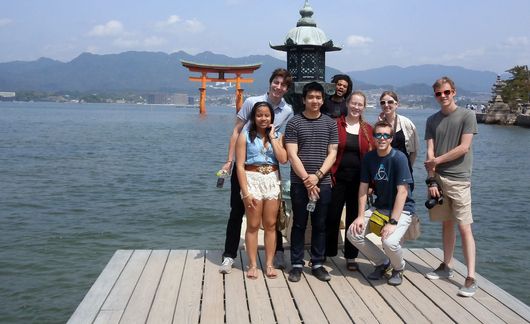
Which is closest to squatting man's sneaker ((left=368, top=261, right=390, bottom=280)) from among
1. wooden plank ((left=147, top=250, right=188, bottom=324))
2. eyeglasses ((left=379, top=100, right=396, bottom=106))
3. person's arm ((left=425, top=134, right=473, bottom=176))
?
person's arm ((left=425, top=134, right=473, bottom=176))

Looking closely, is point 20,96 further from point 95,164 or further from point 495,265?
point 495,265

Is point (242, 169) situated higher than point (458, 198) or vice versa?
point (242, 169)

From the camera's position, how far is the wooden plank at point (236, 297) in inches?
140

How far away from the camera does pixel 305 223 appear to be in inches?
170

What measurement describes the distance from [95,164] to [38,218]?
8112 mm

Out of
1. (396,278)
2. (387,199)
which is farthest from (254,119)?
(396,278)

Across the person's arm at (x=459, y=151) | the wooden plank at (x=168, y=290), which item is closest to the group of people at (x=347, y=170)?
the person's arm at (x=459, y=151)

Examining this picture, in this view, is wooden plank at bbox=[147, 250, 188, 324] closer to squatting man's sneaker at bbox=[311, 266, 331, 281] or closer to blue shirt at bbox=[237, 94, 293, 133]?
squatting man's sneaker at bbox=[311, 266, 331, 281]

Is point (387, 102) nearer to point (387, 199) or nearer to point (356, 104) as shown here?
point (356, 104)

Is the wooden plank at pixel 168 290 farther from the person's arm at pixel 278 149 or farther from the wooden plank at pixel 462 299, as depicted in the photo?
the wooden plank at pixel 462 299

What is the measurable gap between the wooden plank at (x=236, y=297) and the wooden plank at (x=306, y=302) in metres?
0.36

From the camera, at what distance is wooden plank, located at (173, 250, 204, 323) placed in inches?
140

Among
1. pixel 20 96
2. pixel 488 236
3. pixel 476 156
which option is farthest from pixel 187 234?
pixel 20 96

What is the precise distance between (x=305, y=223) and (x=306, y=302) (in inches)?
27.7
